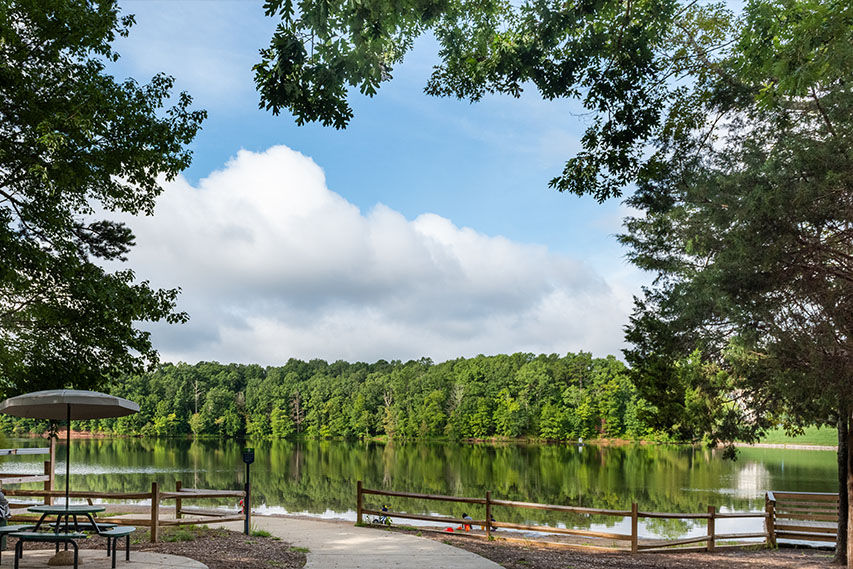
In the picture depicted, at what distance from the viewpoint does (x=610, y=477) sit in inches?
1665

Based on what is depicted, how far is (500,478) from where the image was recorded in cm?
4225

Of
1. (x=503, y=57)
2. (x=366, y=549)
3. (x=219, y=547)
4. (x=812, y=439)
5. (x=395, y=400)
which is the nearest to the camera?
(x=503, y=57)

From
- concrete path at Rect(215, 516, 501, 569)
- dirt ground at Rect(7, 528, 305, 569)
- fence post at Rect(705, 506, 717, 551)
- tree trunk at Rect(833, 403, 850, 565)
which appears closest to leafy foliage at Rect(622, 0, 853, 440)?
tree trunk at Rect(833, 403, 850, 565)

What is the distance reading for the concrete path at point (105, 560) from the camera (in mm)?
8758

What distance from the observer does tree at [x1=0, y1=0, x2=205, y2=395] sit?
1276 centimetres

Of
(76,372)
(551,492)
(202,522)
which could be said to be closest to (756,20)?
(202,522)

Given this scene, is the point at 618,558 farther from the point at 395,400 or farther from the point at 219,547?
the point at 395,400

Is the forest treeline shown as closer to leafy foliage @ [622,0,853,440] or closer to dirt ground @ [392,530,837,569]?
dirt ground @ [392,530,837,569]

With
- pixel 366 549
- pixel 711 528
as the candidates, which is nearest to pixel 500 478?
pixel 711 528

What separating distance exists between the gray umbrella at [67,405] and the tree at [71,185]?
3837mm

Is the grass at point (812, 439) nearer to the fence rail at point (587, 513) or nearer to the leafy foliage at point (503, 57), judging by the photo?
the fence rail at point (587, 513)

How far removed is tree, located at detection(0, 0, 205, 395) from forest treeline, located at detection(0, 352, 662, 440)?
60640 mm

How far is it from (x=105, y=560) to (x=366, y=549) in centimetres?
382

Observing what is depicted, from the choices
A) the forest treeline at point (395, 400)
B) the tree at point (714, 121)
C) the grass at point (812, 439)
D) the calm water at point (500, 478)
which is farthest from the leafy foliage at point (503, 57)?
the grass at point (812, 439)
